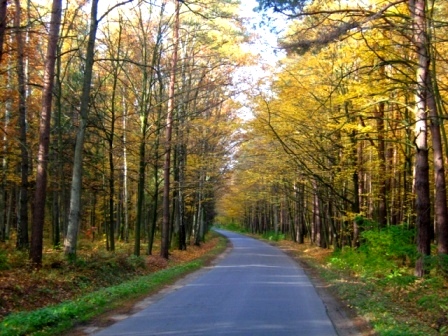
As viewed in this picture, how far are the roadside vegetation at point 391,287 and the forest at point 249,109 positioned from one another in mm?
146

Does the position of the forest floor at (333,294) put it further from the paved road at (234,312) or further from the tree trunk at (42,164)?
the tree trunk at (42,164)

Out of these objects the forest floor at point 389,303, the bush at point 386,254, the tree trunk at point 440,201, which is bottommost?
the forest floor at point 389,303

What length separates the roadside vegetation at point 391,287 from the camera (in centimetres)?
885

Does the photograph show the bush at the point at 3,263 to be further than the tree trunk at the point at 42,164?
No

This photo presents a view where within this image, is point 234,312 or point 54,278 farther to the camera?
point 54,278

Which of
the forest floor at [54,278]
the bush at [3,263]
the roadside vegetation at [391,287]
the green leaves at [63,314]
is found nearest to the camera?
the green leaves at [63,314]

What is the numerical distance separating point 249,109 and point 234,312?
1738cm

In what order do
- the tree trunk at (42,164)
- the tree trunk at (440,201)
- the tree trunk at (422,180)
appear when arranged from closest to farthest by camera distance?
the tree trunk at (440,201)
the tree trunk at (422,180)
the tree trunk at (42,164)

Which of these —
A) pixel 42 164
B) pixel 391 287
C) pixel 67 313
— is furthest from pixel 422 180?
pixel 42 164

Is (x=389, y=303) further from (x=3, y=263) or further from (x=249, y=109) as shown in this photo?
(x=249, y=109)

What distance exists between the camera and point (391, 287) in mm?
13586

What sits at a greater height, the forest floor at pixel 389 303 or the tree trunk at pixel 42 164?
the tree trunk at pixel 42 164

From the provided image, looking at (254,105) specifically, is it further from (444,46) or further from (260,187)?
(260,187)

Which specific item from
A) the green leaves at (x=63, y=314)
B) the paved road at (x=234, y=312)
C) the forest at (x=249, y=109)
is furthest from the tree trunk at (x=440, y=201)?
the green leaves at (x=63, y=314)
